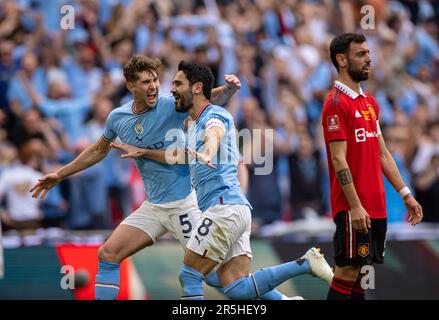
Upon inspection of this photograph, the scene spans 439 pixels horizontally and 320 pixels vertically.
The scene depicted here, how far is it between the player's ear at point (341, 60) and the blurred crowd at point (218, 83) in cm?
557

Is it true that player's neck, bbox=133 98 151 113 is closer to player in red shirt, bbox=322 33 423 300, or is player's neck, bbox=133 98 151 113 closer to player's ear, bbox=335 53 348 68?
player in red shirt, bbox=322 33 423 300

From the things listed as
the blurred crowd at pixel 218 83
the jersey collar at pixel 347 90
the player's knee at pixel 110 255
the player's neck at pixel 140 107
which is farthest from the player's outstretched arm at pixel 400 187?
the blurred crowd at pixel 218 83

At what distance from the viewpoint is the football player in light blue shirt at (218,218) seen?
9.88 metres

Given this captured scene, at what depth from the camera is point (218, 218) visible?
9914 millimetres

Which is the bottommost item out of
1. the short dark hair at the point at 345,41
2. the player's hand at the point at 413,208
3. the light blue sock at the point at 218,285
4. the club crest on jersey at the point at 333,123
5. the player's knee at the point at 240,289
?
the light blue sock at the point at 218,285

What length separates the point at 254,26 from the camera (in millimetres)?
18156

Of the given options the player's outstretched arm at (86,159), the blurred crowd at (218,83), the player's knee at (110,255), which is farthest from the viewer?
the blurred crowd at (218,83)

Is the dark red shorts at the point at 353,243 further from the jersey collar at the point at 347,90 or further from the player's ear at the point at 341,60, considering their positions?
the player's ear at the point at 341,60

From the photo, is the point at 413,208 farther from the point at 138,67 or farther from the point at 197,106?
the point at 138,67

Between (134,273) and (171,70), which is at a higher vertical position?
(171,70)

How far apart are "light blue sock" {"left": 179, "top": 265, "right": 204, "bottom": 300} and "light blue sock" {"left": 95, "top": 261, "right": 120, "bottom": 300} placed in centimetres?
103

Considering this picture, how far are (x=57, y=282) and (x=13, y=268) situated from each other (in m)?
0.62
